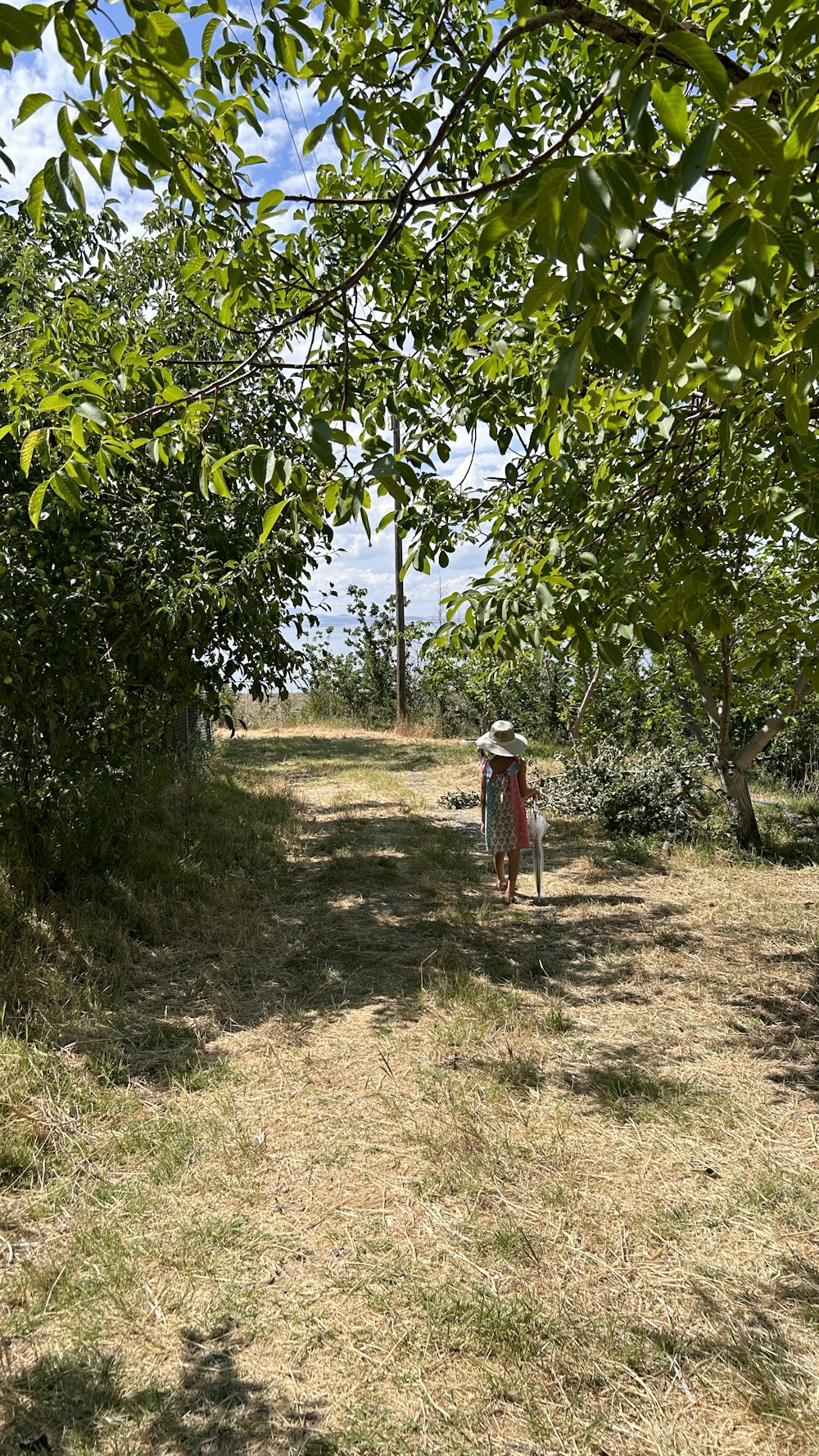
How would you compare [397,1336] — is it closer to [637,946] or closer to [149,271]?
[637,946]

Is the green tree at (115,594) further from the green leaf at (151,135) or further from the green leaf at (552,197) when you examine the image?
the green leaf at (552,197)

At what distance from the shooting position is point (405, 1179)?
9.75 feet

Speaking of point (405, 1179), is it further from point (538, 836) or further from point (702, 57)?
point (538, 836)

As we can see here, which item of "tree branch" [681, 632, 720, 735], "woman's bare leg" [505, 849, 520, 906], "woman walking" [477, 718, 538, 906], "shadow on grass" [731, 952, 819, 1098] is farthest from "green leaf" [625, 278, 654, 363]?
"tree branch" [681, 632, 720, 735]

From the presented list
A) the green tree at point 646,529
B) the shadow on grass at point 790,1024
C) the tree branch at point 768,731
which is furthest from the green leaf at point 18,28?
the tree branch at point 768,731

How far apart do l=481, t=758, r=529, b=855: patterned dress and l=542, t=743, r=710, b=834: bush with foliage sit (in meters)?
2.48

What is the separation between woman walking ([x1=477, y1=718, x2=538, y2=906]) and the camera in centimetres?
612

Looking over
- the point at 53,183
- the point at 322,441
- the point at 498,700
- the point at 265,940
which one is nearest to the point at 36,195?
the point at 53,183

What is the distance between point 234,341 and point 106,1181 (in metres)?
3.90

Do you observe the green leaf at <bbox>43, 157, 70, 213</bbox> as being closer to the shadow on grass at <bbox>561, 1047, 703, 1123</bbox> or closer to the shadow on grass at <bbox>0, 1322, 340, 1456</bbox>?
the shadow on grass at <bbox>0, 1322, 340, 1456</bbox>

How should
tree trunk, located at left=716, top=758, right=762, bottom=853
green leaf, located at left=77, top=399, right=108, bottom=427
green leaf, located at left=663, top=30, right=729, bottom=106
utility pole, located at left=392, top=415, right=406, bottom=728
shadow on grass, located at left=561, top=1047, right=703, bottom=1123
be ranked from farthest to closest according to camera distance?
utility pole, located at left=392, top=415, right=406, bottom=728
tree trunk, located at left=716, top=758, right=762, bottom=853
shadow on grass, located at left=561, top=1047, right=703, bottom=1123
green leaf, located at left=77, top=399, right=108, bottom=427
green leaf, located at left=663, top=30, right=729, bottom=106

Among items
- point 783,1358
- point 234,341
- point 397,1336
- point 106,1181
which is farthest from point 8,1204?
point 234,341

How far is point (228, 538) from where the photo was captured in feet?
17.1

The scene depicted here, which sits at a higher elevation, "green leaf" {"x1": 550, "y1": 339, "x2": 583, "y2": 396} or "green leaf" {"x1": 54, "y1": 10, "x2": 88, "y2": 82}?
"green leaf" {"x1": 54, "y1": 10, "x2": 88, "y2": 82}
